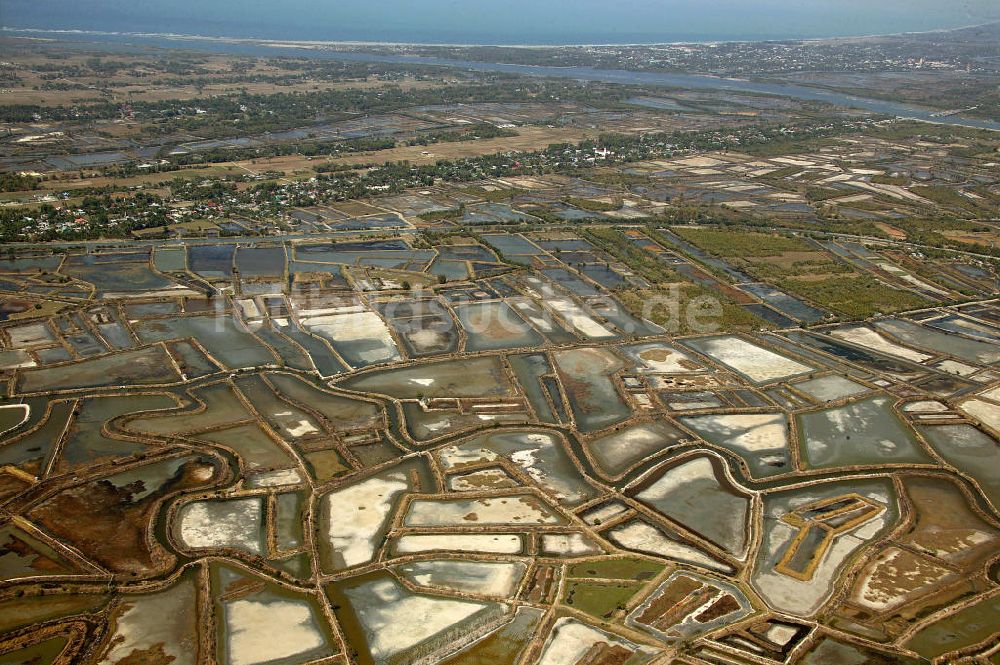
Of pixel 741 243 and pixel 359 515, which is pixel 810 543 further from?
pixel 741 243

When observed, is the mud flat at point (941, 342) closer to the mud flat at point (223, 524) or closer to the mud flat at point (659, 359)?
the mud flat at point (659, 359)

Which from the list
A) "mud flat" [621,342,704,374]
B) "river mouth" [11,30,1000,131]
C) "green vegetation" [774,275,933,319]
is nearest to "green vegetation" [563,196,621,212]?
"green vegetation" [774,275,933,319]

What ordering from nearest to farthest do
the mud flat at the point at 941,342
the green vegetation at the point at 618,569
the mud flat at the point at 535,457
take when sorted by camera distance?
1. the green vegetation at the point at 618,569
2. the mud flat at the point at 535,457
3. the mud flat at the point at 941,342

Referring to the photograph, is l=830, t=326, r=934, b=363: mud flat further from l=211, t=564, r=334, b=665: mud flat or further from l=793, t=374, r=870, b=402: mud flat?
l=211, t=564, r=334, b=665: mud flat

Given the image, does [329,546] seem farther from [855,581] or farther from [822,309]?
[822,309]

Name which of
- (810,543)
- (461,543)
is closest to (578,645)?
(461,543)

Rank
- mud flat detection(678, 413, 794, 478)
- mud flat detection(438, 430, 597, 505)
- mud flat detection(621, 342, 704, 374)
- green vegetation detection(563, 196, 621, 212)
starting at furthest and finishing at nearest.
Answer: green vegetation detection(563, 196, 621, 212) → mud flat detection(621, 342, 704, 374) → mud flat detection(678, 413, 794, 478) → mud flat detection(438, 430, 597, 505)

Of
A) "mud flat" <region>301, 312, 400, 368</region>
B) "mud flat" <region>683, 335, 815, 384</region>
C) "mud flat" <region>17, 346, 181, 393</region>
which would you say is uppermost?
"mud flat" <region>683, 335, 815, 384</region>

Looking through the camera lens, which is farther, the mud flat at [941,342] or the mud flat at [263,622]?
the mud flat at [941,342]

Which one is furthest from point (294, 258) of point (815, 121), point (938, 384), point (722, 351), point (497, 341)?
point (815, 121)

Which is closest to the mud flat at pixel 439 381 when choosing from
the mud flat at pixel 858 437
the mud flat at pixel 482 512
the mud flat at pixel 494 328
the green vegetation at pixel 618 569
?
the mud flat at pixel 494 328

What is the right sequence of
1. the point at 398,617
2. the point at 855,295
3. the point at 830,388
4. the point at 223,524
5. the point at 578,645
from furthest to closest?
the point at 855,295, the point at 830,388, the point at 223,524, the point at 398,617, the point at 578,645
